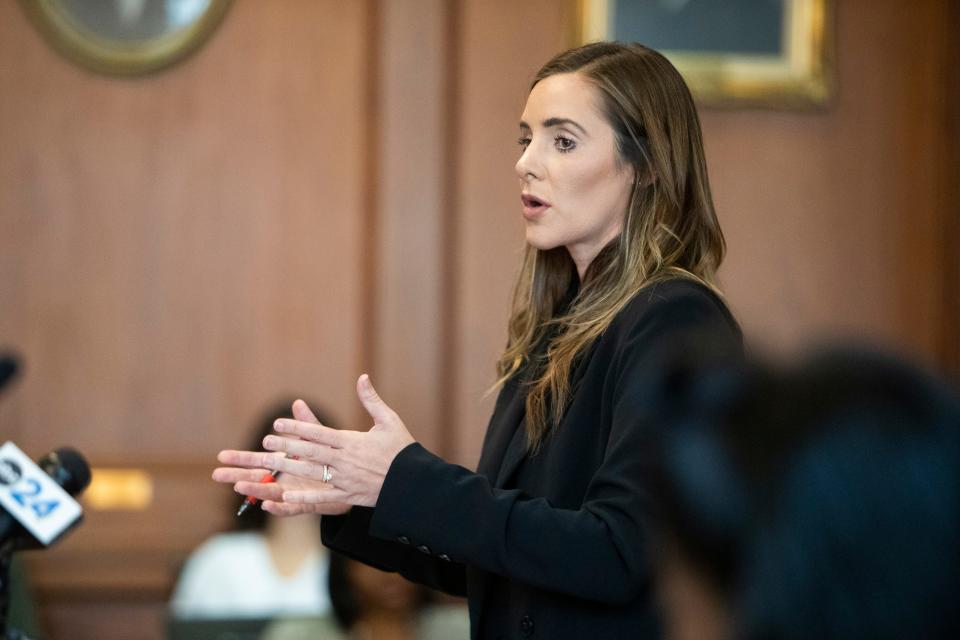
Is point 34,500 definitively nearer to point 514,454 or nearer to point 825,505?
point 514,454

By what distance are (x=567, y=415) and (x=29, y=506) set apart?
2.29ft

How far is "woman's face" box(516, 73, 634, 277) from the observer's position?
6.23 ft

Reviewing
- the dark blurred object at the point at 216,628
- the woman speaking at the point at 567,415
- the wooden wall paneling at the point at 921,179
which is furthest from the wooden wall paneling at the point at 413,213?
the woman speaking at the point at 567,415

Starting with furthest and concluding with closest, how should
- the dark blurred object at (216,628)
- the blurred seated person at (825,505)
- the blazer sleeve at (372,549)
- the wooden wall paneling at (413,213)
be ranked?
the wooden wall paneling at (413,213), the dark blurred object at (216,628), the blazer sleeve at (372,549), the blurred seated person at (825,505)

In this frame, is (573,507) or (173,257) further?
(173,257)

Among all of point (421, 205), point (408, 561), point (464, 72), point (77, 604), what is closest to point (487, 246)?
point (421, 205)

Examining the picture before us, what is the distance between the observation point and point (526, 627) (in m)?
1.71

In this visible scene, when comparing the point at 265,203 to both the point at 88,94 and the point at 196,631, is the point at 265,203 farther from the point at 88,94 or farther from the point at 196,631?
the point at 196,631

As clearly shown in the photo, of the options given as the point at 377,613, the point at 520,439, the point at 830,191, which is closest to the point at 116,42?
the point at 377,613

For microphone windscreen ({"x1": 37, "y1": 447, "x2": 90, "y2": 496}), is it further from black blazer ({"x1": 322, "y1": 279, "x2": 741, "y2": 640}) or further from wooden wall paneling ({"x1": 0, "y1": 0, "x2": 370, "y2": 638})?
wooden wall paneling ({"x1": 0, "y1": 0, "x2": 370, "y2": 638})

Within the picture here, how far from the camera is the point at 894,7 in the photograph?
4113 millimetres

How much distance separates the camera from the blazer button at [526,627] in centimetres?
171

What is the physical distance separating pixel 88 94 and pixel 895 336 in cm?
261

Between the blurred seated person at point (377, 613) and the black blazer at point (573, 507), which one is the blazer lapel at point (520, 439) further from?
the blurred seated person at point (377, 613)
